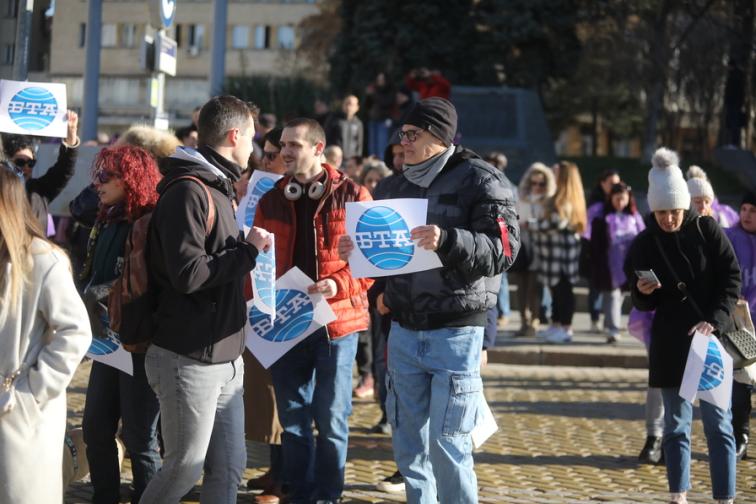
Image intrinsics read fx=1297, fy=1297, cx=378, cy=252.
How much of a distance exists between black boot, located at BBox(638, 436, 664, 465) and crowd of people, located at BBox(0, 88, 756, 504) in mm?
1440

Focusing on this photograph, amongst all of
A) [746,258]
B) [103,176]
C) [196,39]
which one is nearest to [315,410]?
[103,176]

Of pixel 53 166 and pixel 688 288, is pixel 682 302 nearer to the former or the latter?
pixel 688 288

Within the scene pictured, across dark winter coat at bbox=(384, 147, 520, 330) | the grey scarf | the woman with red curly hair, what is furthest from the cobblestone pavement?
the grey scarf

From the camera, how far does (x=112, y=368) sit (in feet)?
21.2

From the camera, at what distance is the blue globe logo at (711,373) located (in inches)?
280

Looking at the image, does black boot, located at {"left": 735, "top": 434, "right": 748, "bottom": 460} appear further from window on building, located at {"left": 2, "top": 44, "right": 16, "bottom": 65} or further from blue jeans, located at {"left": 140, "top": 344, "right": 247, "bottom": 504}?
window on building, located at {"left": 2, "top": 44, "right": 16, "bottom": 65}

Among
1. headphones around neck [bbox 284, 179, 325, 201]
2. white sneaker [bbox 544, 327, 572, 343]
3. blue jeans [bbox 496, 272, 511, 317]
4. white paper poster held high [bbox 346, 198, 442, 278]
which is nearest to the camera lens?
white paper poster held high [bbox 346, 198, 442, 278]

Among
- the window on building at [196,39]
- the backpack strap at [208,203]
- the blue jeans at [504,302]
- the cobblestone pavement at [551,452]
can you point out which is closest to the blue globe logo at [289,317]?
the cobblestone pavement at [551,452]

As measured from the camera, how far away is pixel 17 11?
10109 millimetres

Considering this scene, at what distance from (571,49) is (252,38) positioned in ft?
166

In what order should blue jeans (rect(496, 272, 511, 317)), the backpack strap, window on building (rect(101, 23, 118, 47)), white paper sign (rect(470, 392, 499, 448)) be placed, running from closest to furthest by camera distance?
1. the backpack strap
2. white paper sign (rect(470, 392, 499, 448))
3. blue jeans (rect(496, 272, 511, 317))
4. window on building (rect(101, 23, 118, 47))

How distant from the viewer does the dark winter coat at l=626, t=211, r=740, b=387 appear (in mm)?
7199

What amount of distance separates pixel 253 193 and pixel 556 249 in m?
7.50

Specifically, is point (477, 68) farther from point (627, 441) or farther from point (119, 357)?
point (119, 357)
